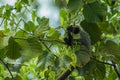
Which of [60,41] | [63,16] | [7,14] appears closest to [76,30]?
[60,41]

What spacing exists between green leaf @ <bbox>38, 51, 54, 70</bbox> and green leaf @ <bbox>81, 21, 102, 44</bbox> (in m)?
0.17

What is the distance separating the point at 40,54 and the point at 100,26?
0.29 m

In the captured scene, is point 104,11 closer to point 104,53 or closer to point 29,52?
point 104,53

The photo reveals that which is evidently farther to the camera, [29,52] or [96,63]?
[96,63]

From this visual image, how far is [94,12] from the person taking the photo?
1029 millimetres

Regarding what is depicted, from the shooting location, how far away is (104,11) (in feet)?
3.45

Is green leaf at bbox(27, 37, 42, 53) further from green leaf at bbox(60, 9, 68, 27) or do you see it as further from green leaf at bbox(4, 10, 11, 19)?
green leaf at bbox(4, 10, 11, 19)

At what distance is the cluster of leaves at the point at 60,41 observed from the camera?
93 centimetres

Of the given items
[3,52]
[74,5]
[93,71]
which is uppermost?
[74,5]

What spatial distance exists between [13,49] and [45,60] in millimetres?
99

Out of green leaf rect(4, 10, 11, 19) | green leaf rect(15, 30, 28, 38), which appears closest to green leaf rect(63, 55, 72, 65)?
green leaf rect(15, 30, 28, 38)

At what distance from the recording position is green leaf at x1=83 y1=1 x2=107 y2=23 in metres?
1.03

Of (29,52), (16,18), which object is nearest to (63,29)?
(29,52)

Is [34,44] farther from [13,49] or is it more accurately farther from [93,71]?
[93,71]
